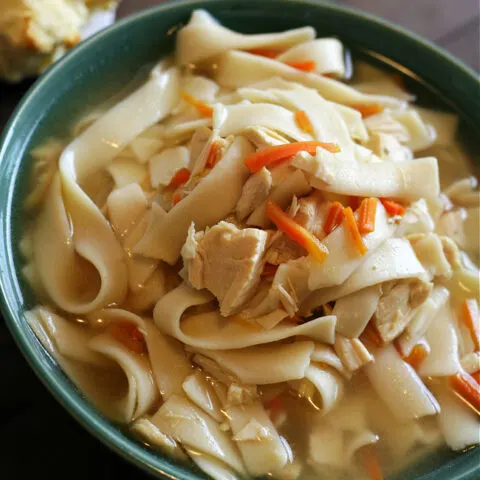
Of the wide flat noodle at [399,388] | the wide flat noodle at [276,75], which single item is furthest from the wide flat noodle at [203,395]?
the wide flat noodle at [276,75]

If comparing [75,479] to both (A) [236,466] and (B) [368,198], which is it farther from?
(B) [368,198]

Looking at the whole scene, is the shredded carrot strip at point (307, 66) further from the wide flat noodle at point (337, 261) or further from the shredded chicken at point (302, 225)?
the wide flat noodle at point (337, 261)

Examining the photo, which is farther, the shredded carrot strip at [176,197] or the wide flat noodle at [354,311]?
the shredded carrot strip at [176,197]

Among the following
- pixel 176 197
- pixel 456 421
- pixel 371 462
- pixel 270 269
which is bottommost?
pixel 371 462

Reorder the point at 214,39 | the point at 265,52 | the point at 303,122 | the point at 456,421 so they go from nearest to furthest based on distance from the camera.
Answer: the point at 456,421 → the point at 303,122 → the point at 214,39 → the point at 265,52

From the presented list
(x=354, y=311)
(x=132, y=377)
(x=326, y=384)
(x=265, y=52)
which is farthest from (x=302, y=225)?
(x=265, y=52)

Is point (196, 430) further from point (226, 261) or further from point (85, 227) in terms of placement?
point (85, 227)
